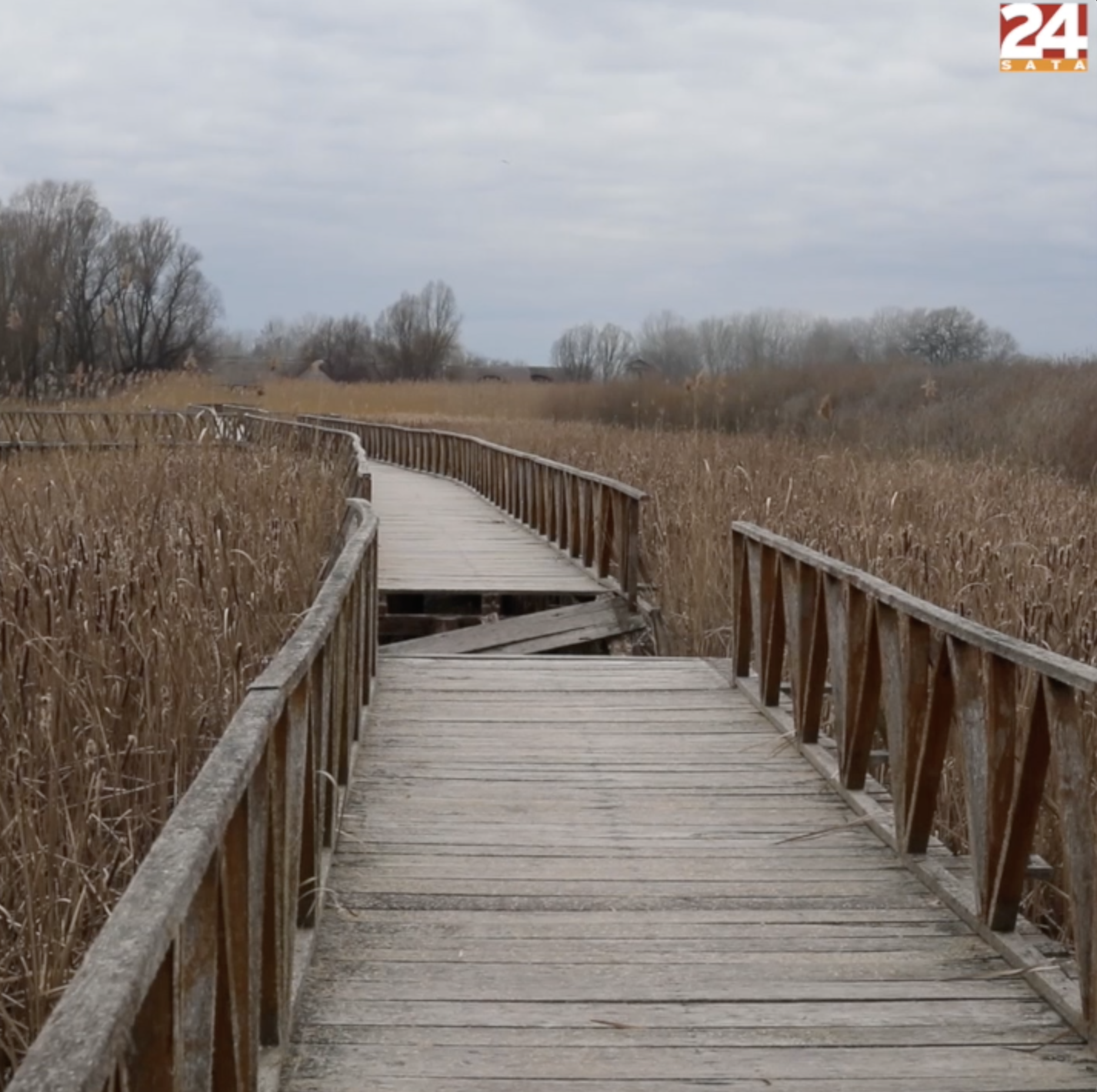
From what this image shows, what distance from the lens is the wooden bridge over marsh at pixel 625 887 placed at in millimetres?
2242

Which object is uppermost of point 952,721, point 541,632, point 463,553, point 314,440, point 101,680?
point 314,440

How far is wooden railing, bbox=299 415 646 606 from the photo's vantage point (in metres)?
9.41

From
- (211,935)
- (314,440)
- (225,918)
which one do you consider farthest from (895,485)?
(211,935)

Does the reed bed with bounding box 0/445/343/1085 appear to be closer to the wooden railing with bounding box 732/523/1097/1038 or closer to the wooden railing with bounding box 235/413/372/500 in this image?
the wooden railing with bounding box 732/523/1097/1038

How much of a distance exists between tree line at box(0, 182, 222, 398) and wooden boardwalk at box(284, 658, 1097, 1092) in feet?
102

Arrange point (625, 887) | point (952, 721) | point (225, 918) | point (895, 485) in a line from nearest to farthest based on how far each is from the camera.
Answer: point (225, 918) < point (625, 887) < point (952, 721) < point (895, 485)

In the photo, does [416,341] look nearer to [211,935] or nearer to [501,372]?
[501,372]

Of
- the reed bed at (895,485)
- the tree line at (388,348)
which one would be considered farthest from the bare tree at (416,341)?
the reed bed at (895,485)

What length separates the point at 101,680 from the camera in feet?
13.3

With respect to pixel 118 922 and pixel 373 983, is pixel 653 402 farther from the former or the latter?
pixel 118 922

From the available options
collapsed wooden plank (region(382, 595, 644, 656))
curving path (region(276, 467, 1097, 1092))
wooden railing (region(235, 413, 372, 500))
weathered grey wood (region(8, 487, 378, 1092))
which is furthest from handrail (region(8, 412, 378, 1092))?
wooden railing (region(235, 413, 372, 500))

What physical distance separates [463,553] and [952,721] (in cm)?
788

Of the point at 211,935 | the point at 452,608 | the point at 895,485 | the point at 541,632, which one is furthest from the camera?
the point at 895,485

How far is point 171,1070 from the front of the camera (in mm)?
1604
